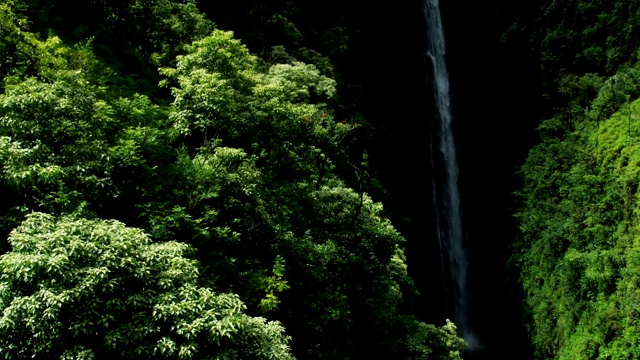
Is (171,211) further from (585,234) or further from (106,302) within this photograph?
(585,234)

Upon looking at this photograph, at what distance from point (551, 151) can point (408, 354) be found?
12217mm

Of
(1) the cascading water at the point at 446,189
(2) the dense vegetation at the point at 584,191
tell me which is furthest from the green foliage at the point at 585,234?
(1) the cascading water at the point at 446,189

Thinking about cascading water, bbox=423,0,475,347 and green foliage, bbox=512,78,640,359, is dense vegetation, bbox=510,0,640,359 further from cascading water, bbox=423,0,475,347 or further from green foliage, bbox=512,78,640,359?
Result: cascading water, bbox=423,0,475,347

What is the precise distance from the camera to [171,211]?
787cm

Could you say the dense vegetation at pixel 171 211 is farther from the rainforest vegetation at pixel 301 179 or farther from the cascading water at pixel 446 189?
the cascading water at pixel 446 189

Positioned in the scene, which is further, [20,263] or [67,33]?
[67,33]

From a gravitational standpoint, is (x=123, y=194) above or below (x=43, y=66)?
below

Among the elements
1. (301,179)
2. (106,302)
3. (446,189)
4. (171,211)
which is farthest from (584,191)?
(106,302)

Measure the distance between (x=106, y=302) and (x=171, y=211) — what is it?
9.61 ft

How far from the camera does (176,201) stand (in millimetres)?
8508

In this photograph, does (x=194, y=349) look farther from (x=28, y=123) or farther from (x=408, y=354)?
(x=408, y=354)

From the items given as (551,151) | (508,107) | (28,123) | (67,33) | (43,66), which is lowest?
(28,123)

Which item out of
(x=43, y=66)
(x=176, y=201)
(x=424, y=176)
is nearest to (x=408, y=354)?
(x=176, y=201)

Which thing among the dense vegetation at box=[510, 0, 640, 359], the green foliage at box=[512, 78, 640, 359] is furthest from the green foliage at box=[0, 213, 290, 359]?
the dense vegetation at box=[510, 0, 640, 359]
